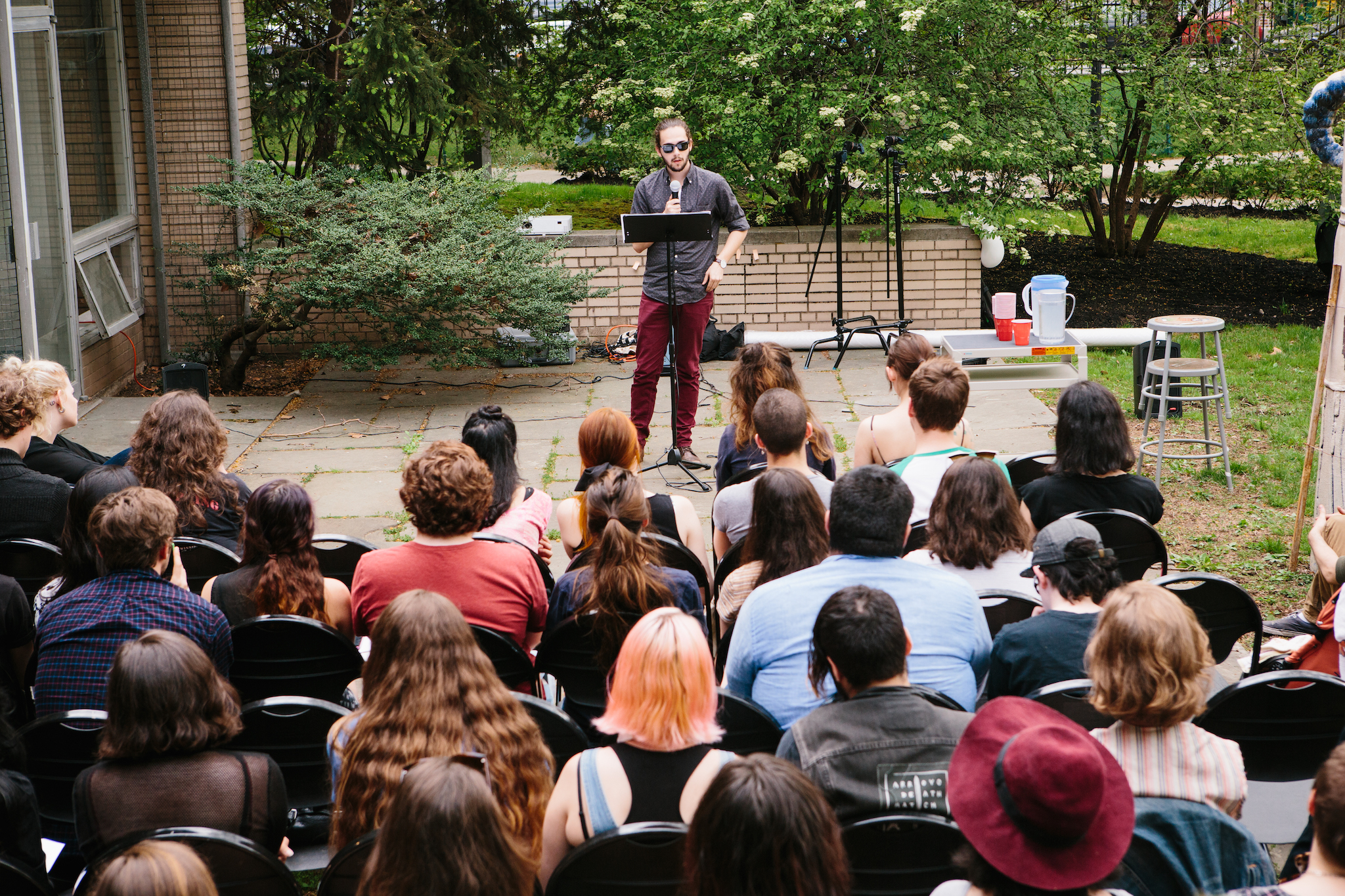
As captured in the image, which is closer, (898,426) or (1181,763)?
(1181,763)

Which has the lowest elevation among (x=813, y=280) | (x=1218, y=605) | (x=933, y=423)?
(x=1218, y=605)

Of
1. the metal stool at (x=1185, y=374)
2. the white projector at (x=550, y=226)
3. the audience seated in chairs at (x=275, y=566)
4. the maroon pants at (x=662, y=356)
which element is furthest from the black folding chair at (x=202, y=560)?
the white projector at (x=550, y=226)

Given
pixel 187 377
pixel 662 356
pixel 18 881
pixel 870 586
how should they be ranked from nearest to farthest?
pixel 18 881 → pixel 870 586 → pixel 662 356 → pixel 187 377

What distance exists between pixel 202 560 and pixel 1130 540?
3158 mm

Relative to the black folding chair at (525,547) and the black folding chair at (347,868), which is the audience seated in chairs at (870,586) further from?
the black folding chair at (347,868)

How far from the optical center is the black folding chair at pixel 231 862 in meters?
2.22

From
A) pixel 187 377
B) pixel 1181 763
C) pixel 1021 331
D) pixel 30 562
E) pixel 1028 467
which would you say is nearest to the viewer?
pixel 1181 763

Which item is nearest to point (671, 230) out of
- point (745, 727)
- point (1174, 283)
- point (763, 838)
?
point (745, 727)

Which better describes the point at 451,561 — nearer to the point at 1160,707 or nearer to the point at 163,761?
the point at 163,761

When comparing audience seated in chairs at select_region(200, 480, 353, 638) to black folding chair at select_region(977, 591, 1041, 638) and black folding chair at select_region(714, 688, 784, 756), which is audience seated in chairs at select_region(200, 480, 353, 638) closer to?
black folding chair at select_region(714, 688, 784, 756)

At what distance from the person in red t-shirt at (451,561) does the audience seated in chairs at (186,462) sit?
105 centimetres

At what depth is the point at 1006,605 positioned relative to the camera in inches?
141

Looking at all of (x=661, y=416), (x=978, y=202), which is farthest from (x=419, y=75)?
(x=978, y=202)

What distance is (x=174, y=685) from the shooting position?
2.52 meters
